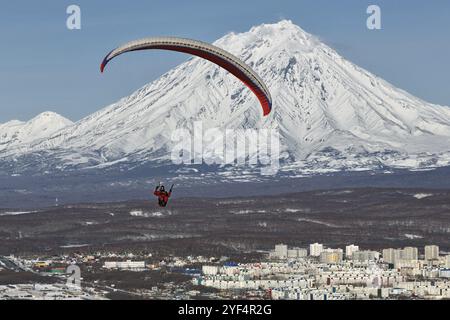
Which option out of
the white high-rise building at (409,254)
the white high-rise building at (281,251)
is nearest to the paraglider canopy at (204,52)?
the white high-rise building at (409,254)

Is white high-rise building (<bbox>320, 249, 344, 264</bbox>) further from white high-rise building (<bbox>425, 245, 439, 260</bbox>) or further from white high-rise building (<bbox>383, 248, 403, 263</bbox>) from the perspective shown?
white high-rise building (<bbox>425, 245, 439, 260</bbox>)

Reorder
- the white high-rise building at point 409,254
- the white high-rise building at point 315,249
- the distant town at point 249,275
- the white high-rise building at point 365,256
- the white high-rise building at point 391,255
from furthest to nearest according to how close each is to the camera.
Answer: the white high-rise building at point 315,249 < the white high-rise building at point 365,256 < the white high-rise building at point 391,255 < the white high-rise building at point 409,254 < the distant town at point 249,275

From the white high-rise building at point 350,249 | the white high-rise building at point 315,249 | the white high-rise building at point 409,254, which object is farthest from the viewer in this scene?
the white high-rise building at point 315,249

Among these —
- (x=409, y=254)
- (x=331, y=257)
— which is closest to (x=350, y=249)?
(x=331, y=257)

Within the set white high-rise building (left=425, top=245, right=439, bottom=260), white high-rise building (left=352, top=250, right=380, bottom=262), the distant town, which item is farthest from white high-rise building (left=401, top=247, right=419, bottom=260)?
white high-rise building (left=352, top=250, right=380, bottom=262)

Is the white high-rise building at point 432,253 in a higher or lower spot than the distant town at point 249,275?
higher

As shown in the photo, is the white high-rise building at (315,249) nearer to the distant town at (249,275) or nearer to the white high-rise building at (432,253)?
the distant town at (249,275)

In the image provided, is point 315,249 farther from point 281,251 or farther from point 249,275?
point 249,275
